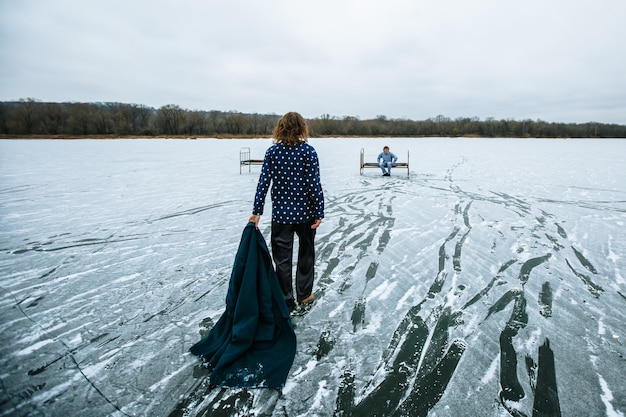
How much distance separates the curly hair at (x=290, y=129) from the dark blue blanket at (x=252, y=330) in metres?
0.79

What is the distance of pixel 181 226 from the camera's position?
611 cm

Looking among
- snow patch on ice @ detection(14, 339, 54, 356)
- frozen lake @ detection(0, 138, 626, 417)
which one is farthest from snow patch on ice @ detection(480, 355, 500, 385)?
snow patch on ice @ detection(14, 339, 54, 356)

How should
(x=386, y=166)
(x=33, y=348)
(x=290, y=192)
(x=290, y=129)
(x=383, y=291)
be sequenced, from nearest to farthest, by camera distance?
(x=33, y=348) → (x=290, y=129) → (x=290, y=192) → (x=383, y=291) → (x=386, y=166)

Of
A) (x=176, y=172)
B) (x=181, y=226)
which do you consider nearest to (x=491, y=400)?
(x=181, y=226)

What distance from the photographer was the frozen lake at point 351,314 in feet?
7.25

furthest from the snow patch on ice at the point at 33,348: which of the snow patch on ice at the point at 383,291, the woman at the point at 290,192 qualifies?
the snow patch on ice at the point at 383,291

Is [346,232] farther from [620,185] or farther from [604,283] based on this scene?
[620,185]

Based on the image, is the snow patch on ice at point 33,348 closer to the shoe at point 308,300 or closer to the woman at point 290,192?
the woman at point 290,192

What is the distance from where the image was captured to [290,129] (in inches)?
115

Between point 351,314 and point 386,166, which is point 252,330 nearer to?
point 351,314

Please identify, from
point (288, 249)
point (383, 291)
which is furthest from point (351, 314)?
point (288, 249)

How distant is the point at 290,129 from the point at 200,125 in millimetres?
78617

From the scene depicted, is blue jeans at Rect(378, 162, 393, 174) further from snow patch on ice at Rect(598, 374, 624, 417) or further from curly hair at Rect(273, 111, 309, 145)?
snow patch on ice at Rect(598, 374, 624, 417)

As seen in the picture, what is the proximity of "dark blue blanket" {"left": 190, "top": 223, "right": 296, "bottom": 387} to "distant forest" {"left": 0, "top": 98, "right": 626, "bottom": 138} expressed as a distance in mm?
67923
